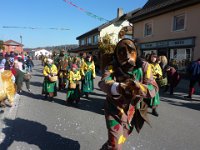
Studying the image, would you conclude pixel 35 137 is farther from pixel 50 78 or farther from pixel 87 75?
pixel 87 75

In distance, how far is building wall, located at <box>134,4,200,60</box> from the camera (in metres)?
14.2

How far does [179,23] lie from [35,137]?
14136 mm

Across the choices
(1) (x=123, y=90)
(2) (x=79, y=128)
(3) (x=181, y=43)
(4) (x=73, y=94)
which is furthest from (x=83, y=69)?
(3) (x=181, y=43)

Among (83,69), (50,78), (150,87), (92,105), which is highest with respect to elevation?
(150,87)

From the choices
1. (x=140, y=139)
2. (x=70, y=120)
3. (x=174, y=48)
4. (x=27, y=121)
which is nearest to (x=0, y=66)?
(x=27, y=121)

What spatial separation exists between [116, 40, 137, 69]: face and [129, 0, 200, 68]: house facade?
11.5 metres

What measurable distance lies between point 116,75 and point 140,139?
7.97ft

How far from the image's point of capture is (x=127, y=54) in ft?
8.50

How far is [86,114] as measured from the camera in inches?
255

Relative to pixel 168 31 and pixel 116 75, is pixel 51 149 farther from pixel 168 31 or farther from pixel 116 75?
pixel 168 31

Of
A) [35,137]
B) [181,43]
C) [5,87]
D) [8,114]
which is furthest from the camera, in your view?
[181,43]

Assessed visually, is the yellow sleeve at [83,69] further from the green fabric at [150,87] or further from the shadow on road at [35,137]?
the green fabric at [150,87]

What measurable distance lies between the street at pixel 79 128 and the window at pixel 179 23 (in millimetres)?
9307

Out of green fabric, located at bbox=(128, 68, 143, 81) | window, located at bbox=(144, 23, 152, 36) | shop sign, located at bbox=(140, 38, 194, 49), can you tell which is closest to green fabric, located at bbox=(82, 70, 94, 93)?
green fabric, located at bbox=(128, 68, 143, 81)
